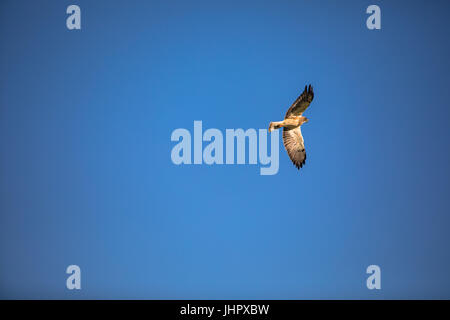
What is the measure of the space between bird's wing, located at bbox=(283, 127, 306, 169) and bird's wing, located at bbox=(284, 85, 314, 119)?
0.17m

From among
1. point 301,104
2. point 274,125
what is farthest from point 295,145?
point 301,104

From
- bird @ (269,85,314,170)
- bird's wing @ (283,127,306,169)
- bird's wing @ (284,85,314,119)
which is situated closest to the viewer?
bird's wing @ (284,85,314,119)

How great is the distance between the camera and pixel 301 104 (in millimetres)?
3037

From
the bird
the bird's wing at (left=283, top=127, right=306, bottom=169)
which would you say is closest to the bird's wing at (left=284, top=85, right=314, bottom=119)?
the bird

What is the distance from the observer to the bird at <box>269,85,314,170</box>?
3111 millimetres

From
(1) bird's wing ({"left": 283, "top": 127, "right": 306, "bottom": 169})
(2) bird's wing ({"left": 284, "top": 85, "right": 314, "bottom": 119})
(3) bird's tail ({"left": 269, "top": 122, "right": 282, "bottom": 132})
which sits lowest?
(1) bird's wing ({"left": 283, "top": 127, "right": 306, "bottom": 169})

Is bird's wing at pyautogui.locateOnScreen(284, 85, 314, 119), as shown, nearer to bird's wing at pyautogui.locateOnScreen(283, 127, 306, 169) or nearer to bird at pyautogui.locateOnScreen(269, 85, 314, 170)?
bird at pyautogui.locateOnScreen(269, 85, 314, 170)

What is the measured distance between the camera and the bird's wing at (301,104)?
9.64 ft

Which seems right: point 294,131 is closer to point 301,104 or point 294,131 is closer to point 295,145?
point 295,145

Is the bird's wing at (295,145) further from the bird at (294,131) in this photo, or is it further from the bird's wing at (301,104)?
the bird's wing at (301,104)

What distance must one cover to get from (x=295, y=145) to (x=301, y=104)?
421 mm

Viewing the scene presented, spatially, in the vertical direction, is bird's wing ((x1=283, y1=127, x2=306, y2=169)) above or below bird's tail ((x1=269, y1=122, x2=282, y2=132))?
below
